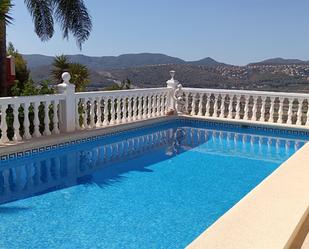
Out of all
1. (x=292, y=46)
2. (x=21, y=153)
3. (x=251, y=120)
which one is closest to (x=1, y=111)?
(x=21, y=153)

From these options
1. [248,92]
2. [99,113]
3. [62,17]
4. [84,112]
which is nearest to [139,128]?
[99,113]

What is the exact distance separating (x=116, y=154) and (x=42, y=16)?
5064 mm

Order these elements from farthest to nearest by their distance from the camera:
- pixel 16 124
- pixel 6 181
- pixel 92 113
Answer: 1. pixel 92 113
2. pixel 16 124
3. pixel 6 181

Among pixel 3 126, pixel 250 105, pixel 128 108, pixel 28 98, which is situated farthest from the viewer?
pixel 250 105

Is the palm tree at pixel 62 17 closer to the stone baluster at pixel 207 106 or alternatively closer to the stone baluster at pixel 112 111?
the stone baluster at pixel 112 111

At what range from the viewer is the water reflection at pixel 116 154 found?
19.4 feet

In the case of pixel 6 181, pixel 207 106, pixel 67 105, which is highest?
pixel 67 105

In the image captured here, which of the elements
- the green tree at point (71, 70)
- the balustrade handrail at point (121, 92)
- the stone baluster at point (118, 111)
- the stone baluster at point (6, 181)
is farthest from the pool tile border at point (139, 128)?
the green tree at point (71, 70)

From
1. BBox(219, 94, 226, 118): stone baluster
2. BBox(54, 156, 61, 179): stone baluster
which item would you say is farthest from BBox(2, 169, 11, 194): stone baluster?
BBox(219, 94, 226, 118): stone baluster

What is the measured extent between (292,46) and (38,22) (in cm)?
1545

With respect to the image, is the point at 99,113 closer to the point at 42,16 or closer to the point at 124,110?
the point at 124,110

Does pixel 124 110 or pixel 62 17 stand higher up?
pixel 62 17

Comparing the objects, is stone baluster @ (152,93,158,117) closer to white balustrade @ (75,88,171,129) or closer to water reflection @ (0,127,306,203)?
white balustrade @ (75,88,171,129)

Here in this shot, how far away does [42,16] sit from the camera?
1041cm
